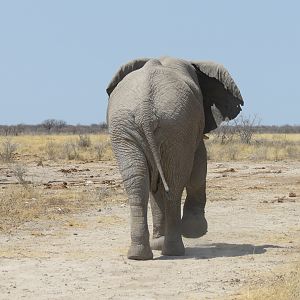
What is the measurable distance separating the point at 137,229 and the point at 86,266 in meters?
0.70

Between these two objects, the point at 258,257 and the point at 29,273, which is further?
the point at 258,257

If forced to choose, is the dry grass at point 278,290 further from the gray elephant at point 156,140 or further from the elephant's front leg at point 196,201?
the elephant's front leg at point 196,201

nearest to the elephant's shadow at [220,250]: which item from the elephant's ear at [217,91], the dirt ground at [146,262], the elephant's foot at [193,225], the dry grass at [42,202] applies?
the dirt ground at [146,262]

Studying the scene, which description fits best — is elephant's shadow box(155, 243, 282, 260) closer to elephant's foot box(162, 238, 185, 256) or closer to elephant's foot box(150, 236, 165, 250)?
elephant's foot box(162, 238, 185, 256)

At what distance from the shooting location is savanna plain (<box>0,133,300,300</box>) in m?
7.71

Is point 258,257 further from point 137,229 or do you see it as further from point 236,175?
point 236,175

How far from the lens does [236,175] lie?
75.6ft

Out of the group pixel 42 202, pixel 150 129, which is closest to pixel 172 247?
pixel 150 129

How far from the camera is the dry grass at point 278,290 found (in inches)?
272

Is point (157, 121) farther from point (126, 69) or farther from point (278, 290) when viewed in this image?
point (278, 290)

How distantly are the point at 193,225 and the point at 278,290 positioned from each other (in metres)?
3.48

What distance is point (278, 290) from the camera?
714 cm

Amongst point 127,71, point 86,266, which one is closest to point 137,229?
point 86,266

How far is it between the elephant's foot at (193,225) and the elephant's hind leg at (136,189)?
50.8 inches
